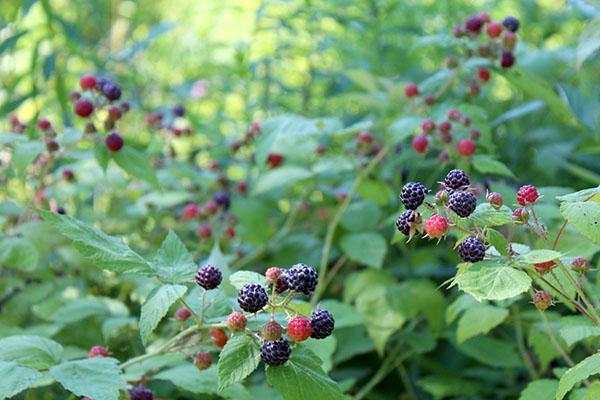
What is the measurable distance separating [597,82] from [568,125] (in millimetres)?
371

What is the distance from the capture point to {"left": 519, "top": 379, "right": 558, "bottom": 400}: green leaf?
1401 millimetres

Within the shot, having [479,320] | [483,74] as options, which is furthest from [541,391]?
[483,74]

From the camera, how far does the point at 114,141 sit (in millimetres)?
Result: 1777

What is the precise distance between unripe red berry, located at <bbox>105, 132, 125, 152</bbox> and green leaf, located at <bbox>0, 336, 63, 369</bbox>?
0.53m

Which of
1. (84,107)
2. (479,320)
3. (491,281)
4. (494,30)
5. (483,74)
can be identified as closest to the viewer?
(491,281)

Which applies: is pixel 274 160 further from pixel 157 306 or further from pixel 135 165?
pixel 157 306

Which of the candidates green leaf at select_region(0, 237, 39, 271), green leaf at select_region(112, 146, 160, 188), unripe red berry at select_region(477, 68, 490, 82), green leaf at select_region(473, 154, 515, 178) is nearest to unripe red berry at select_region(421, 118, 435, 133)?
green leaf at select_region(473, 154, 515, 178)

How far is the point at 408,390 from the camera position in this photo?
2184 mm

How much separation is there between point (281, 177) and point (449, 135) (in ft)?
1.78

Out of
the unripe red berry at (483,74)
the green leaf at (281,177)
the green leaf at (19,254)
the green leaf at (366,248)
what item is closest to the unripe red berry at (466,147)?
the unripe red berry at (483,74)

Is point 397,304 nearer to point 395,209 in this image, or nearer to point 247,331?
point 395,209

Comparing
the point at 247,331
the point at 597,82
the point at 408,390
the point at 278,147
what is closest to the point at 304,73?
the point at 278,147

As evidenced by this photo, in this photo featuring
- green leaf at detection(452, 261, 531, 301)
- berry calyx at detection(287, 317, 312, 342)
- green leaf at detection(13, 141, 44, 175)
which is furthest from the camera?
green leaf at detection(13, 141, 44, 175)

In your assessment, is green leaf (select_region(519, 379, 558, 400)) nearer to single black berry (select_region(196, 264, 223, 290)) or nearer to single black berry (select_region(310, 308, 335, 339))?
single black berry (select_region(310, 308, 335, 339))
